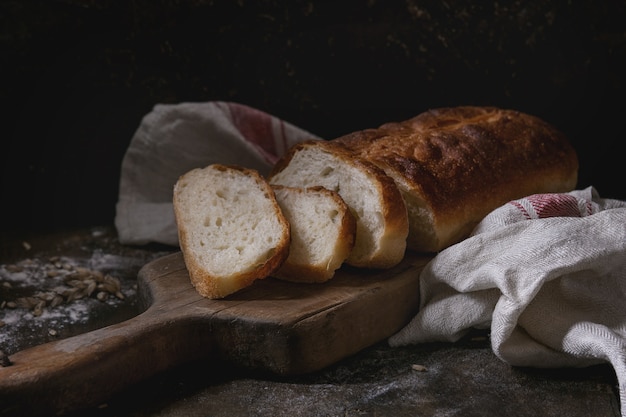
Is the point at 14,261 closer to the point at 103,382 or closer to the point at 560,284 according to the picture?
the point at 103,382

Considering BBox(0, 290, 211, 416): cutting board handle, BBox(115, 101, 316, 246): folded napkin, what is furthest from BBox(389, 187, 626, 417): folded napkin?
BBox(115, 101, 316, 246): folded napkin

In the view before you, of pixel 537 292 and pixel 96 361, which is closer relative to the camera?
pixel 96 361

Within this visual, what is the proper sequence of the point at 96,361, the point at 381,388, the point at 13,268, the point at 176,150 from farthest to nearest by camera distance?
1. the point at 176,150
2. the point at 13,268
3. the point at 381,388
4. the point at 96,361

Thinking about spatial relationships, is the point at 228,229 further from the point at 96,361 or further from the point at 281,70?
the point at 281,70

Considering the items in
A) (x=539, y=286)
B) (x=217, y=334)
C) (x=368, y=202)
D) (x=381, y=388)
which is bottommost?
(x=381, y=388)

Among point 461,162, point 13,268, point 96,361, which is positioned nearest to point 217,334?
point 96,361

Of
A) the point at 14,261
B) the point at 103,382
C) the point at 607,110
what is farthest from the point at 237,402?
the point at 607,110

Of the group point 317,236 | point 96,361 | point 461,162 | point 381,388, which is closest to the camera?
point 96,361
